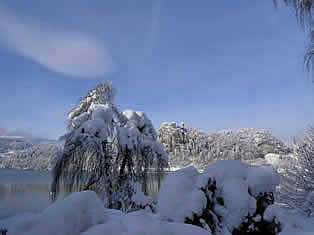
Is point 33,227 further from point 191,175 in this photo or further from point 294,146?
point 294,146

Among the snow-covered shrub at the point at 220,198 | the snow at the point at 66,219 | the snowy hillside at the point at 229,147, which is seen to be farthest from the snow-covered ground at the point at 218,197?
the snowy hillside at the point at 229,147

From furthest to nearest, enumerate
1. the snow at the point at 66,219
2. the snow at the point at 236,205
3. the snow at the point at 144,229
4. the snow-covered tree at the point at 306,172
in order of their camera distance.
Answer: the snow-covered tree at the point at 306,172 < the snow at the point at 236,205 < the snow at the point at 66,219 < the snow at the point at 144,229

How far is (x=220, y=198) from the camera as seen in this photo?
2.90 m

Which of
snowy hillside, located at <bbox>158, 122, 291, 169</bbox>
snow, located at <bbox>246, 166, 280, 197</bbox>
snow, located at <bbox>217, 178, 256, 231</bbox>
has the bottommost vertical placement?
snow, located at <bbox>217, 178, 256, 231</bbox>

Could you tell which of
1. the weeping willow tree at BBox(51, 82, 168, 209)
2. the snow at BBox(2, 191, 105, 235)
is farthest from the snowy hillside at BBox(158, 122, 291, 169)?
the snow at BBox(2, 191, 105, 235)

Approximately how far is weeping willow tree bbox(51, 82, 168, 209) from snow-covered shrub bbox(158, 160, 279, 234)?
3211 millimetres

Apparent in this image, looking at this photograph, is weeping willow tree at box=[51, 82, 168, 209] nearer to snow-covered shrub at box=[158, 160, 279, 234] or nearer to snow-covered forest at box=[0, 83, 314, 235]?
snow-covered forest at box=[0, 83, 314, 235]

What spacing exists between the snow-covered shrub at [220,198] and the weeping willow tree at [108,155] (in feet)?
10.5

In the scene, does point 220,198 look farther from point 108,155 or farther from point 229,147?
point 229,147

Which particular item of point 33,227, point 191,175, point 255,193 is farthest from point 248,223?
point 33,227

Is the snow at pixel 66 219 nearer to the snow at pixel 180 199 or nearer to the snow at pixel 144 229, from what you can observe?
the snow at pixel 144 229

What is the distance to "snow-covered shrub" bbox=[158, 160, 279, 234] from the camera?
2.66 meters

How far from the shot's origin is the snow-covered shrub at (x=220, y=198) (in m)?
2.66

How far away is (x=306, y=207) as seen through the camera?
29.1ft
